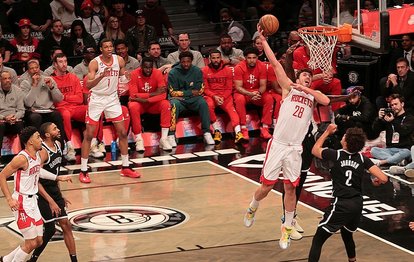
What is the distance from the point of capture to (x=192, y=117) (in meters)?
Answer: 18.2

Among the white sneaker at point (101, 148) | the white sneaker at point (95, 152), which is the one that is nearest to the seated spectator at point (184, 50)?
the white sneaker at point (101, 148)

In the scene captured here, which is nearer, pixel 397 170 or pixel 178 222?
pixel 178 222

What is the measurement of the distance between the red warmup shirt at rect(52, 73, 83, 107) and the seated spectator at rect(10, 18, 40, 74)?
166 cm

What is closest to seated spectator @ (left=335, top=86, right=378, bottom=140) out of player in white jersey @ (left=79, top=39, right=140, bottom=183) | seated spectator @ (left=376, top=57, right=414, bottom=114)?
seated spectator @ (left=376, top=57, right=414, bottom=114)

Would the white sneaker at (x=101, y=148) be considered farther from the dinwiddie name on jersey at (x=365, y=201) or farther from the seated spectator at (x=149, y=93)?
the dinwiddie name on jersey at (x=365, y=201)

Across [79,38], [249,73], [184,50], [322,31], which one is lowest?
[249,73]

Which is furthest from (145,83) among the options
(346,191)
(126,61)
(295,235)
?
(346,191)

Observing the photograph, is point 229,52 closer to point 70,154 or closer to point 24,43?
point 24,43

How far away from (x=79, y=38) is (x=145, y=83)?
225cm

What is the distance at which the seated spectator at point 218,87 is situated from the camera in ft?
58.7

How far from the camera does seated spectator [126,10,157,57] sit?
19.4m

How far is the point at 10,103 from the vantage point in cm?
1644

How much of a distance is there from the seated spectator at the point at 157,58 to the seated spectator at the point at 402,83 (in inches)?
148

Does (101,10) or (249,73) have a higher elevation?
(101,10)
